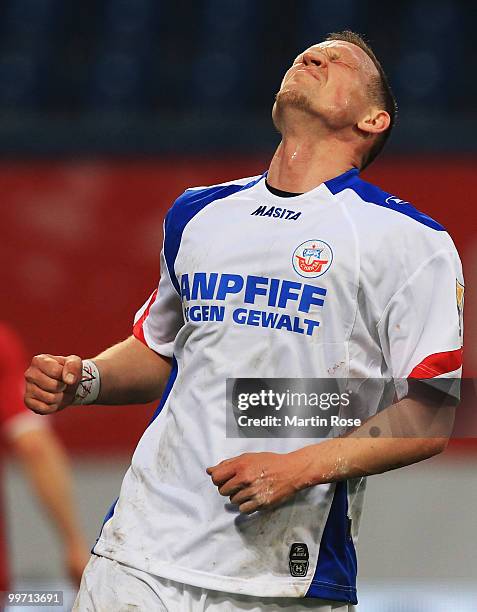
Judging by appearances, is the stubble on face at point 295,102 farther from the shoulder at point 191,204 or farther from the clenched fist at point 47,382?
the clenched fist at point 47,382

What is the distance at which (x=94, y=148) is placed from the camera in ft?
17.8

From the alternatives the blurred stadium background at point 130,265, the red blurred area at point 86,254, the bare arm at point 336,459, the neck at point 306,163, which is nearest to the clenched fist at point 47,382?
the bare arm at point 336,459

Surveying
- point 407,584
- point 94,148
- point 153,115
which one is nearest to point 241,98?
point 153,115

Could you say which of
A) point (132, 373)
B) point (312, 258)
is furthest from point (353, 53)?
point (132, 373)

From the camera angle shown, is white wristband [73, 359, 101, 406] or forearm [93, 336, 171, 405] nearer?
white wristband [73, 359, 101, 406]

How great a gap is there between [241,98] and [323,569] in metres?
5.54

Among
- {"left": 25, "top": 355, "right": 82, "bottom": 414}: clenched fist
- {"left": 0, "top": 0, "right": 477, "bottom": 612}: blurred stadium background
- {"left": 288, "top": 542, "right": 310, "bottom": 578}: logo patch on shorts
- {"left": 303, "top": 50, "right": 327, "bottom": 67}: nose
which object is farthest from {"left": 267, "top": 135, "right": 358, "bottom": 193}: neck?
{"left": 0, "top": 0, "right": 477, "bottom": 612}: blurred stadium background

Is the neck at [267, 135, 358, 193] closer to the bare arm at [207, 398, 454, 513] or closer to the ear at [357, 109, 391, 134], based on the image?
the ear at [357, 109, 391, 134]

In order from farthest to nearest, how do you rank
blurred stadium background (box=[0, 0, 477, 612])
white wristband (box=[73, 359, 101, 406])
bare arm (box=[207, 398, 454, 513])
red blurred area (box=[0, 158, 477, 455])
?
red blurred area (box=[0, 158, 477, 455]), blurred stadium background (box=[0, 0, 477, 612]), white wristband (box=[73, 359, 101, 406]), bare arm (box=[207, 398, 454, 513])

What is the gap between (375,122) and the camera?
2.75m

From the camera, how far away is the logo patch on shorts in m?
2.38

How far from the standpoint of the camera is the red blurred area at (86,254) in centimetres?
530

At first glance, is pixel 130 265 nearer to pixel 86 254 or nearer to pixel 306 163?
pixel 86 254

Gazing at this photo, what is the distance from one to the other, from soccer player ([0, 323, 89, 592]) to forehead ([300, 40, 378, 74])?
1452mm
